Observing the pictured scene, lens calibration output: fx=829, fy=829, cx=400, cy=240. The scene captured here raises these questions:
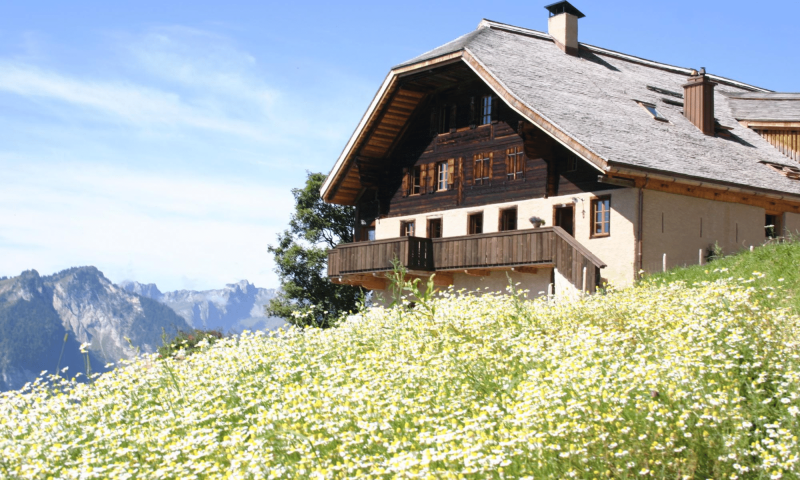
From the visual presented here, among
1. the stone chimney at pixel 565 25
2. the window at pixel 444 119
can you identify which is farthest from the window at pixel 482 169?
the stone chimney at pixel 565 25

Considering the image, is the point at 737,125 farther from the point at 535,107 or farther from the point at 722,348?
the point at 722,348

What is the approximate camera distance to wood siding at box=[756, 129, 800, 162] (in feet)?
90.6

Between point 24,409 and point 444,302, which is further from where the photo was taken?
point 444,302

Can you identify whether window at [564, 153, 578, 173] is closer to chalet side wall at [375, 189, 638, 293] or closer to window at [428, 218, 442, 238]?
chalet side wall at [375, 189, 638, 293]

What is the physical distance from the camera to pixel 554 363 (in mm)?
7145

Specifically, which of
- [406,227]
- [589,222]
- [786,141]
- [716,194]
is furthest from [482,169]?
[786,141]

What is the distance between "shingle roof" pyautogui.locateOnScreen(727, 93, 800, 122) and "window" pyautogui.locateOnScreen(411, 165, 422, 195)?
11974mm

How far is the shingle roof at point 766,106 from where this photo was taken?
2873 cm

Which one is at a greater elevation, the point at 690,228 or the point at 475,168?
the point at 475,168

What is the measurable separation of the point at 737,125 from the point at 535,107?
37.7 ft

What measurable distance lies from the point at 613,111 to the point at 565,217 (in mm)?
3328

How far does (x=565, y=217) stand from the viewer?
23406 millimetres

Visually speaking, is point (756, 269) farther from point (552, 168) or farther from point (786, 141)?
point (786, 141)

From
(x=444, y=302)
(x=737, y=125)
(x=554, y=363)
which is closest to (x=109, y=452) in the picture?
(x=554, y=363)
